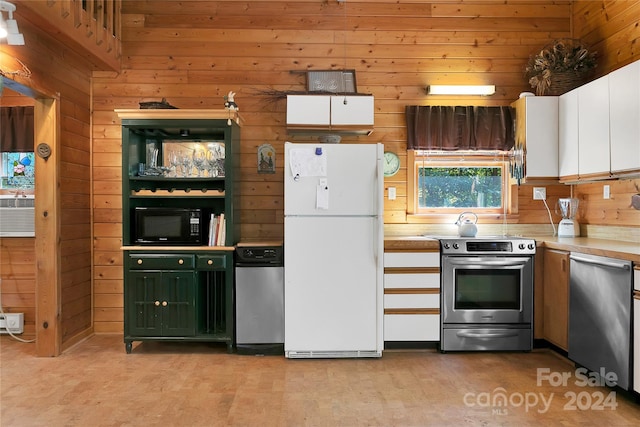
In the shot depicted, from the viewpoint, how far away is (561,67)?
404cm

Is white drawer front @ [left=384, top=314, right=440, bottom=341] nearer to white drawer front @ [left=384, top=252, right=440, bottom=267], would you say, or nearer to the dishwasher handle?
white drawer front @ [left=384, top=252, right=440, bottom=267]

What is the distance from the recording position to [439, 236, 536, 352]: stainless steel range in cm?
382

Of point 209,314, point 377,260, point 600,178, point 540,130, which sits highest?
point 540,130

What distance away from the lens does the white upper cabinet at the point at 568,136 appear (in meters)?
3.83

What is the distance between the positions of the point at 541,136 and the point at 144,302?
3509mm

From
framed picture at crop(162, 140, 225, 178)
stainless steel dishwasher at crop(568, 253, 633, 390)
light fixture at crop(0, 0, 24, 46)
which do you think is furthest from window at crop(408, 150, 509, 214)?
light fixture at crop(0, 0, 24, 46)

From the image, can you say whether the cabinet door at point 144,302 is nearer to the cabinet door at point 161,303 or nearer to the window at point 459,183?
the cabinet door at point 161,303

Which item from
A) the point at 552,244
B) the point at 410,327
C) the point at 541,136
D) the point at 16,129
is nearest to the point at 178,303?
the point at 410,327

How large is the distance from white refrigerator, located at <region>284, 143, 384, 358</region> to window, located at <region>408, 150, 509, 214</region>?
97cm

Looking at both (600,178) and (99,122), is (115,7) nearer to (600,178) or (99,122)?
(99,122)

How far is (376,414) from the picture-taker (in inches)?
107

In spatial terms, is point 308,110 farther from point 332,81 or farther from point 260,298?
point 260,298

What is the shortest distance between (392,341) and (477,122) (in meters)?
2.06

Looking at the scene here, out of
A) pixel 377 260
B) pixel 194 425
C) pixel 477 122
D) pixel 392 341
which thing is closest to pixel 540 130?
pixel 477 122
